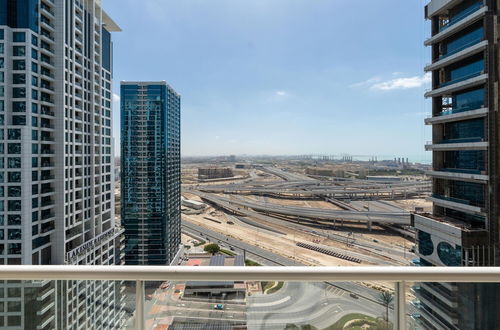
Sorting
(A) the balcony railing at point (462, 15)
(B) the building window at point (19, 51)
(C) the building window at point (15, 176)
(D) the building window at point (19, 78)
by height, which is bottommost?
(C) the building window at point (15, 176)

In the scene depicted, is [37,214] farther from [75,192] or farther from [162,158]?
[162,158]

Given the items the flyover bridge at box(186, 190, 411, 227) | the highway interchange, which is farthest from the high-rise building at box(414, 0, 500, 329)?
the flyover bridge at box(186, 190, 411, 227)

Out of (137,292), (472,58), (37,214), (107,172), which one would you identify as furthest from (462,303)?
(107,172)

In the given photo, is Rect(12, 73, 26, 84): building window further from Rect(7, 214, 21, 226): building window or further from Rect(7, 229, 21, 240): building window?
Rect(7, 229, 21, 240): building window

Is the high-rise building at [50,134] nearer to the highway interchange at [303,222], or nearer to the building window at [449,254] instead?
the highway interchange at [303,222]

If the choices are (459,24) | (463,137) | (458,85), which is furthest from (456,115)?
(459,24)

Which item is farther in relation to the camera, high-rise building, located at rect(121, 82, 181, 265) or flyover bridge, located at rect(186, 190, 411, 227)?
flyover bridge, located at rect(186, 190, 411, 227)

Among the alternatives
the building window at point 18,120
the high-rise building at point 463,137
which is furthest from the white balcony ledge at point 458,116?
the building window at point 18,120

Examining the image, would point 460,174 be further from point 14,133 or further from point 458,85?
point 14,133
